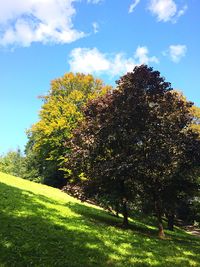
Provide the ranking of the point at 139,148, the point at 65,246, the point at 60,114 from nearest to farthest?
1. the point at 65,246
2. the point at 139,148
3. the point at 60,114

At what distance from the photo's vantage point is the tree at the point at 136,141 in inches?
1031

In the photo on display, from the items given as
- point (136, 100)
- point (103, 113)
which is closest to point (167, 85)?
point (136, 100)

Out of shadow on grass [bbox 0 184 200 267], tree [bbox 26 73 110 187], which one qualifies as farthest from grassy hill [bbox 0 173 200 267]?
tree [bbox 26 73 110 187]

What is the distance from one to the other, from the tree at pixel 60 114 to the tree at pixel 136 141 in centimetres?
3031

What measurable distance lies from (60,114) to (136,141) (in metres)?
36.8

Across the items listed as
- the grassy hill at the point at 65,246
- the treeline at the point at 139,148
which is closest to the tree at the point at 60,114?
the treeline at the point at 139,148

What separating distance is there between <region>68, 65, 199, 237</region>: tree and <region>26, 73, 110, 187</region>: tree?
99.4 feet

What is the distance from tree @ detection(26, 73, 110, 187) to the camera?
61.1 meters

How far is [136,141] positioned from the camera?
26.7 meters

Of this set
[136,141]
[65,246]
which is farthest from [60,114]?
[65,246]

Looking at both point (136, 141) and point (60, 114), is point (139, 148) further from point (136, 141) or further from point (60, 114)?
point (60, 114)

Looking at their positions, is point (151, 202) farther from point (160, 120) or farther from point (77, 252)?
point (77, 252)

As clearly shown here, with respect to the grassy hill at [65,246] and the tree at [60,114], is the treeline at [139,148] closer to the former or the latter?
the grassy hill at [65,246]

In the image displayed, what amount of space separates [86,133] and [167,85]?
7318 millimetres
